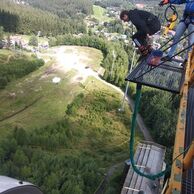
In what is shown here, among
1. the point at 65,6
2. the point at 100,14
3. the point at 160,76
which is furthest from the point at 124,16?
the point at 65,6

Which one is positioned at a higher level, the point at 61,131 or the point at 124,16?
the point at 124,16

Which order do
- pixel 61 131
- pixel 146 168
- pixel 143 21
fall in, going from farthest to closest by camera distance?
pixel 61 131 < pixel 146 168 < pixel 143 21

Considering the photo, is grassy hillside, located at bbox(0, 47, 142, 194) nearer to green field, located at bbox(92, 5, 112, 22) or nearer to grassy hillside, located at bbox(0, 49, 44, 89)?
grassy hillside, located at bbox(0, 49, 44, 89)

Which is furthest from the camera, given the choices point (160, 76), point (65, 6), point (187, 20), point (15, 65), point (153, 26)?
point (65, 6)

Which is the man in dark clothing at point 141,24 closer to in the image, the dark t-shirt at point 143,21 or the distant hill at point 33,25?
the dark t-shirt at point 143,21

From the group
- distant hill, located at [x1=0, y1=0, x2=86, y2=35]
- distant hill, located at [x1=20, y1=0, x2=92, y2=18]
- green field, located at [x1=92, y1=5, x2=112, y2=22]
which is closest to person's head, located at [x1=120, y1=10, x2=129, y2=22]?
distant hill, located at [x1=0, y1=0, x2=86, y2=35]

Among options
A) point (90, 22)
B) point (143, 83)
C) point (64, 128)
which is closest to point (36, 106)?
point (64, 128)

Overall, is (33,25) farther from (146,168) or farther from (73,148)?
(146,168)

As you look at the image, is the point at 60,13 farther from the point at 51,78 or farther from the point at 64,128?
the point at 64,128
